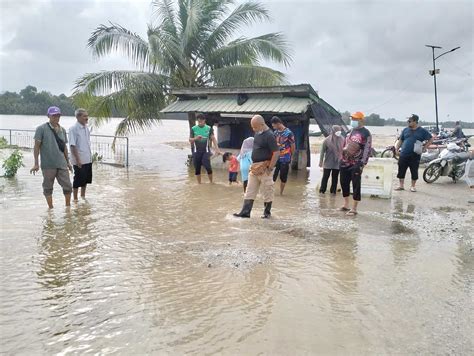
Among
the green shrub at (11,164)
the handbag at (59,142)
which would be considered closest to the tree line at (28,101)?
the green shrub at (11,164)

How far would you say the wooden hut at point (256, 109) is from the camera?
474 inches

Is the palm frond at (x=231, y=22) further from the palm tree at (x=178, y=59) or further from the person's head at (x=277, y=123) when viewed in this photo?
the person's head at (x=277, y=123)

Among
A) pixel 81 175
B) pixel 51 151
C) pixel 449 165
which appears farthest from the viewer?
pixel 449 165

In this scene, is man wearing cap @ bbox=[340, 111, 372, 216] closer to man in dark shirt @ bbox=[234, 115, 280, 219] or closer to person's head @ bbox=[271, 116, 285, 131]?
man in dark shirt @ bbox=[234, 115, 280, 219]

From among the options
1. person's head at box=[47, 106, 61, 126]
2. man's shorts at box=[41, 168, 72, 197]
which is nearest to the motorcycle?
man's shorts at box=[41, 168, 72, 197]

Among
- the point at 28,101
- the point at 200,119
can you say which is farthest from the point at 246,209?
the point at 28,101

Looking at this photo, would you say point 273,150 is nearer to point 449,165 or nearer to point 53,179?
point 53,179

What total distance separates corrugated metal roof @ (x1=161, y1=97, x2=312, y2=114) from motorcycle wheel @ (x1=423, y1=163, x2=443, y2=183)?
12.6ft

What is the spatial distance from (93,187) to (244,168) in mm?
3861

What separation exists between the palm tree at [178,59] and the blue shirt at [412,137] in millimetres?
7611

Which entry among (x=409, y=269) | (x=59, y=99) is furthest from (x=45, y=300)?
(x=59, y=99)

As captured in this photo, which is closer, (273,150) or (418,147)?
(273,150)

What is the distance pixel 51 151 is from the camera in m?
6.94

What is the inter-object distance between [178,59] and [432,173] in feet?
32.0
